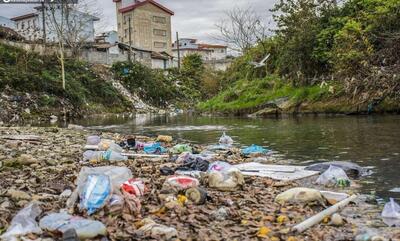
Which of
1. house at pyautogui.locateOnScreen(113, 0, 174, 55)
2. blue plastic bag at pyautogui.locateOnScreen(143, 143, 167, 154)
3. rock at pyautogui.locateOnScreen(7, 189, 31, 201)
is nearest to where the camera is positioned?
rock at pyautogui.locateOnScreen(7, 189, 31, 201)

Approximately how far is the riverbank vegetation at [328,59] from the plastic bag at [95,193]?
14245mm

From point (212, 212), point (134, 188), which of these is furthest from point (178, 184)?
point (212, 212)

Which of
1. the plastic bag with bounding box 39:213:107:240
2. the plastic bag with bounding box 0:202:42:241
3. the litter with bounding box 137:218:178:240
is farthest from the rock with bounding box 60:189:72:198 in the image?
the litter with bounding box 137:218:178:240

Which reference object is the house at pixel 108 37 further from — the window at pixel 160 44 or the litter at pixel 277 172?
the litter at pixel 277 172

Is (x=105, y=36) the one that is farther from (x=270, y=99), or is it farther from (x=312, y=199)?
(x=312, y=199)

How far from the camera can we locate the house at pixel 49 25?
43.3 m

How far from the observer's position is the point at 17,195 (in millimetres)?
5301

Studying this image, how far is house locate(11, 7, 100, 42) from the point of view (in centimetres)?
4331

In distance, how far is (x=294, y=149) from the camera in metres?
10.9

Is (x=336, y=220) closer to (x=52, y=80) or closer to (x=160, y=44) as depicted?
(x=52, y=80)

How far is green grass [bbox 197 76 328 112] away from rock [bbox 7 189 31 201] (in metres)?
21.4

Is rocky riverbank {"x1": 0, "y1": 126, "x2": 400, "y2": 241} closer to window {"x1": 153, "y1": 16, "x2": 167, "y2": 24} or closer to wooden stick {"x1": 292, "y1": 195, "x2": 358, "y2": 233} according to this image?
wooden stick {"x1": 292, "y1": 195, "x2": 358, "y2": 233}

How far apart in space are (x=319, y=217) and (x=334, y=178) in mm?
2122

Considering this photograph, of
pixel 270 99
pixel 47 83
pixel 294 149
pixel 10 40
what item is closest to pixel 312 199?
pixel 294 149
